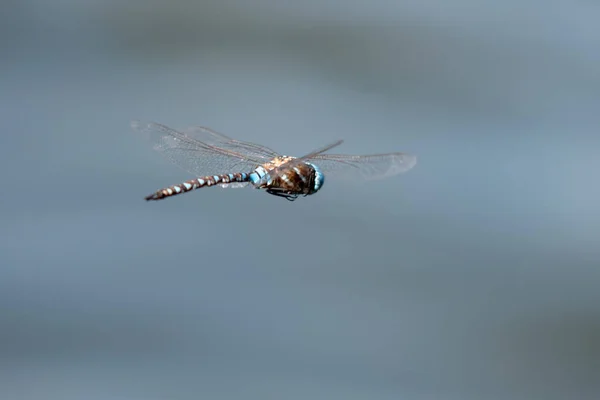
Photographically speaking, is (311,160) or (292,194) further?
(311,160)

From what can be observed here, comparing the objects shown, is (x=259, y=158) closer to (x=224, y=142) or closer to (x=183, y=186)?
(x=224, y=142)

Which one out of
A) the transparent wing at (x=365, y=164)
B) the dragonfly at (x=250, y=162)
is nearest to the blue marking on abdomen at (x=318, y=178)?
the dragonfly at (x=250, y=162)

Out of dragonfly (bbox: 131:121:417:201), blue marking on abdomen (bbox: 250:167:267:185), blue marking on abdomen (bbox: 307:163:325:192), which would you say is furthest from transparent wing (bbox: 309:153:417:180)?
blue marking on abdomen (bbox: 250:167:267:185)

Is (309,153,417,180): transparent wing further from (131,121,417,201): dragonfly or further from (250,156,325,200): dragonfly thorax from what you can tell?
(250,156,325,200): dragonfly thorax

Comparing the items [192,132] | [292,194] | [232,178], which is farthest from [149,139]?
[292,194]

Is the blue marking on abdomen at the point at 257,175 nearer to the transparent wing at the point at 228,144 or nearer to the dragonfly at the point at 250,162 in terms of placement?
the dragonfly at the point at 250,162

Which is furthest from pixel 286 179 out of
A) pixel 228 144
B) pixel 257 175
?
pixel 228 144

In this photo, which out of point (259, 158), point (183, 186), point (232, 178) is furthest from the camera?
point (259, 158)

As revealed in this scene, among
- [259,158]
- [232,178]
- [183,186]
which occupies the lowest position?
[183,186]
